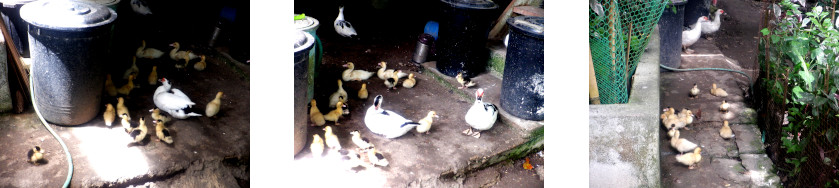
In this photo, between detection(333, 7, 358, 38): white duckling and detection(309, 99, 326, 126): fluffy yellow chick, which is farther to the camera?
detection(333, 7, 358, 38): white duckling

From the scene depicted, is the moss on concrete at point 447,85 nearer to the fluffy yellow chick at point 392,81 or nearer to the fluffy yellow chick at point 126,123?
the fluffy yellow chick at point 392,81

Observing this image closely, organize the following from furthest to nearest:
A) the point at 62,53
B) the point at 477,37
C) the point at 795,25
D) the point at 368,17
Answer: the point at 368,17 → the point at 477,37 → the point at 795,25 → the point at 62,53

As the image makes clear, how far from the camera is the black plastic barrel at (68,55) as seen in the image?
2.45m

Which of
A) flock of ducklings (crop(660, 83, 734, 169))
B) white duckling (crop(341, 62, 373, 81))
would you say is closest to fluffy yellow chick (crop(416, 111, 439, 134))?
white duckling (crop(341, 62, 373, 81))

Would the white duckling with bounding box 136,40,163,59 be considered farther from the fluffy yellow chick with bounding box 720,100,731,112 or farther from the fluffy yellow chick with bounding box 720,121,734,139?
the fluffy yellow chick with bounding box 720,100,731,112

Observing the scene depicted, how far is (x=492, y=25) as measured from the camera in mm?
4242

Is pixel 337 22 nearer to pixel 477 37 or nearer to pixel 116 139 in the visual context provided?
pixel 477 37

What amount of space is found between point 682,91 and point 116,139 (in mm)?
3205

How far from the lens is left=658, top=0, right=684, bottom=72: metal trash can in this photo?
4.27m

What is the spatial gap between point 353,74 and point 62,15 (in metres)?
1.74

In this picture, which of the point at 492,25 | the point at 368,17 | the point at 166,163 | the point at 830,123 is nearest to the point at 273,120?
the point at 166,163

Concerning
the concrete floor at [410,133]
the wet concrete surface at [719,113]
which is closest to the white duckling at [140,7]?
the concrete floor at [410,133]

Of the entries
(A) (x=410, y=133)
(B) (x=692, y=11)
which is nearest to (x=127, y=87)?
(A) (x=410, y=133)

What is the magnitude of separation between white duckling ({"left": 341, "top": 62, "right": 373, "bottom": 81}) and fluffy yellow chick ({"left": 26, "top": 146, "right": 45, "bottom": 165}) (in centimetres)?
166
